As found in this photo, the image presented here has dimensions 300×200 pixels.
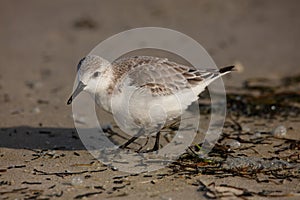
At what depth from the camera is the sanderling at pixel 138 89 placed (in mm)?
5598

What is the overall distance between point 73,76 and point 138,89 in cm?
358

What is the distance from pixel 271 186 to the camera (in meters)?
4.96

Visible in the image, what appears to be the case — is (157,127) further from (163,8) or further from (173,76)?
(163,8)

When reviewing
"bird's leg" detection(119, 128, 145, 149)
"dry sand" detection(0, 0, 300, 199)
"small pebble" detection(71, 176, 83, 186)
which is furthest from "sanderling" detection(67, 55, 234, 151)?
"small pebble" detection(71, 176, 83, 186)

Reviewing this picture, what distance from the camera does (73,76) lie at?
905 centimetres

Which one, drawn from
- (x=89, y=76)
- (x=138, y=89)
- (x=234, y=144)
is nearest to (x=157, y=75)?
(x=138, y=89)

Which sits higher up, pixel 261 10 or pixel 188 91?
pixel 261 10

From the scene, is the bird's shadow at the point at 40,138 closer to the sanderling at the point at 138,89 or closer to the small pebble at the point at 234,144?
the sanderling at the point at 138,89

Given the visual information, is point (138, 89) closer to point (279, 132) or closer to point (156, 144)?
point (156, 144)

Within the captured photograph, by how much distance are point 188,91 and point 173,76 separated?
0.24 meters

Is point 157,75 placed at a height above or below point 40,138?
above

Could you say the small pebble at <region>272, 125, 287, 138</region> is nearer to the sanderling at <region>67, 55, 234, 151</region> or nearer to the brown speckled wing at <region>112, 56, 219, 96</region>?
the brown speckled wing at <region>112, 56, 219, 96</region>

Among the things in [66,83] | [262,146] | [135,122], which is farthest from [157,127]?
[66,83]

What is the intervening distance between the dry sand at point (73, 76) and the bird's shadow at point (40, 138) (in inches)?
0.5
